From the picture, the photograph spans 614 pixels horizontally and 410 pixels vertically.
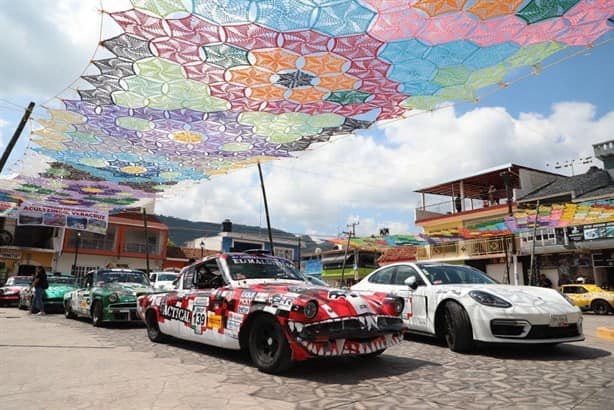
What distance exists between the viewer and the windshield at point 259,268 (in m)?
5.86

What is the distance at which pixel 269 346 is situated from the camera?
462cm

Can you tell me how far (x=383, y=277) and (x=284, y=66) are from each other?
445cm

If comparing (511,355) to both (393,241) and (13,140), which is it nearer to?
(13,140)

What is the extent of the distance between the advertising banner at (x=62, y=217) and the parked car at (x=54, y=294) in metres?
6.66

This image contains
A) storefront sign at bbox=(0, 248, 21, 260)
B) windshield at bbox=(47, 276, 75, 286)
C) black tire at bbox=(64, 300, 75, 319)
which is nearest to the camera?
black tire at bbox=(64, 300, 75, 319)

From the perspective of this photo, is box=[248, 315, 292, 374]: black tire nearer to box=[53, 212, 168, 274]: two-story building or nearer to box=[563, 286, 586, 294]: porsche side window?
box=[563, 286, 586, 294]: porsche side window

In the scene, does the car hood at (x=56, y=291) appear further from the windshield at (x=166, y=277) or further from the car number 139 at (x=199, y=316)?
the car number 139 at (x=199, y=316)

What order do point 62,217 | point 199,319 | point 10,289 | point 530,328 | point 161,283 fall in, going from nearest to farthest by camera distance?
point 530,328
point 199,319
point 161,283
point 10,289
point 62,217

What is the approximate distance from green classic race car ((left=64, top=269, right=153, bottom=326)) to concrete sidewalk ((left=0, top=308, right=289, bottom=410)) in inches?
107

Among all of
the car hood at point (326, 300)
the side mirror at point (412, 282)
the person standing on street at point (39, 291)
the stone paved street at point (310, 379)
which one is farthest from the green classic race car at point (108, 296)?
the side mirror at point (412, 282)

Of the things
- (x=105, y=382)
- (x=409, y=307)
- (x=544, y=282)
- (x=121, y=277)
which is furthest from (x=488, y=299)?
(x=544, y=282)

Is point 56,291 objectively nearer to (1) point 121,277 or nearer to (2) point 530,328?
(1) point 121,277

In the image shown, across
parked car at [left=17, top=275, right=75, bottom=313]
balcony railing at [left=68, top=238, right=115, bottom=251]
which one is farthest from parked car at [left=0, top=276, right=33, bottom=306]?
balcony railing at [left=68, top=238, right=115, bottom=251]

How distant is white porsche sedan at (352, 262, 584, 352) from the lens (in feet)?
17.5
